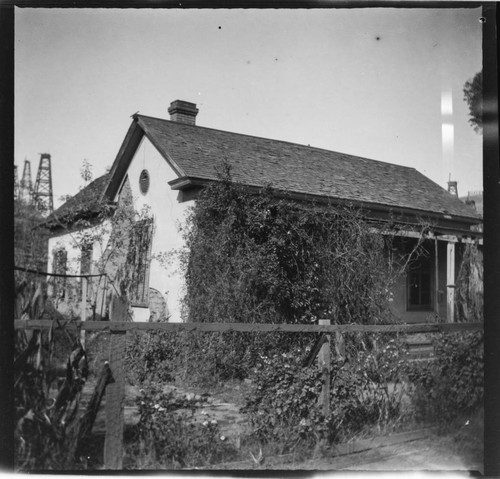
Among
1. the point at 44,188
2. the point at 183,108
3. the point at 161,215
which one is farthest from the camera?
the point at 161,215

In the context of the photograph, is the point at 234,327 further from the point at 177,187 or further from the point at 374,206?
the point at 374,206

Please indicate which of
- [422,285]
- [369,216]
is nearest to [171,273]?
[369,216]

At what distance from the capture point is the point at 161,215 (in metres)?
7.76

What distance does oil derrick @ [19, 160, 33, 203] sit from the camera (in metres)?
4.98

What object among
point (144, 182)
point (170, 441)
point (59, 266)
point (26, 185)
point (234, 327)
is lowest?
point (170, 441)

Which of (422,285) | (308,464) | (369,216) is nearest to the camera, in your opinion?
(308,464)

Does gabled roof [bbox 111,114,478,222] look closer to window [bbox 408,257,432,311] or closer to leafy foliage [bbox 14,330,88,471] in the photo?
window [bbox 408,257,432,311]

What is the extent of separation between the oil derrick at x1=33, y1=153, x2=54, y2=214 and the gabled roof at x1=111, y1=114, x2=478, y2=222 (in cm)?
166

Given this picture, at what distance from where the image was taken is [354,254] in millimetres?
7094

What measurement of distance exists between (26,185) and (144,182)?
3.31 m

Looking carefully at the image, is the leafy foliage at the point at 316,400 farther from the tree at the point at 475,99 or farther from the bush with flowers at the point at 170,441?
the tree at the point at 475,99

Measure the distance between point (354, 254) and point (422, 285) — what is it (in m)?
4.89

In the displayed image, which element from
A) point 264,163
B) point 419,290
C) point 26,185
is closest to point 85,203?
point 26,185

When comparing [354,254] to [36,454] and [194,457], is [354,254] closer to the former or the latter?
[194,457]
